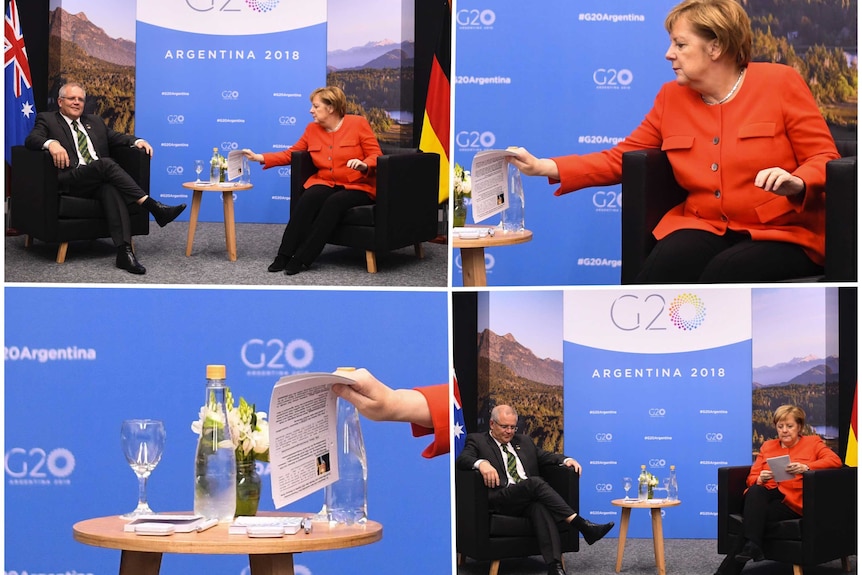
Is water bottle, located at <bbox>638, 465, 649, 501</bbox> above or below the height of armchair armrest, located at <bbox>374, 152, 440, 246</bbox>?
below

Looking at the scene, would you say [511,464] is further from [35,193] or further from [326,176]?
[35,193]

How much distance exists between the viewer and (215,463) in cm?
247

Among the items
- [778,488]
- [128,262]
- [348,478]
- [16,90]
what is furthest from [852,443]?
[16,90]

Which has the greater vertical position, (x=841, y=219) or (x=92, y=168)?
(x=92, y=168)

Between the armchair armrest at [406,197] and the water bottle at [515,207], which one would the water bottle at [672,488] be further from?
the water bottle at [515,207]

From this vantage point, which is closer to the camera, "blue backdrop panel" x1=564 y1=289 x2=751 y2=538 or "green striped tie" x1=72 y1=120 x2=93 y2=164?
"green striped tie" x1=72 y1=120 x2=93 y2=164

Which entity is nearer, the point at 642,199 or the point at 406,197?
the point at 642,199

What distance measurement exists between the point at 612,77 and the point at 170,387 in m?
2.66

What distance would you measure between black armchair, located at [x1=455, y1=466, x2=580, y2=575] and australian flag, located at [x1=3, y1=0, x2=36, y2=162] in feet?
11.2

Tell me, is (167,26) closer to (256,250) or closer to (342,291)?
(256,250)

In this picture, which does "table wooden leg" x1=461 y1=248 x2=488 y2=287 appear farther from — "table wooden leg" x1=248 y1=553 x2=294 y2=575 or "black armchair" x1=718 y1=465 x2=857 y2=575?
"black armchair" x1=718 y1=465 x2=857 y2=575

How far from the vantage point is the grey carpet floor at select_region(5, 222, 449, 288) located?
457 centimetres

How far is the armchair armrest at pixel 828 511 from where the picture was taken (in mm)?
4516

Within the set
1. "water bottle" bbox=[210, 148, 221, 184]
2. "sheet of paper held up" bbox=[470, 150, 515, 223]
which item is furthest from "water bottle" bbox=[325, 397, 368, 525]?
"water bottle" bbox=[210, 148, 221, 184]
